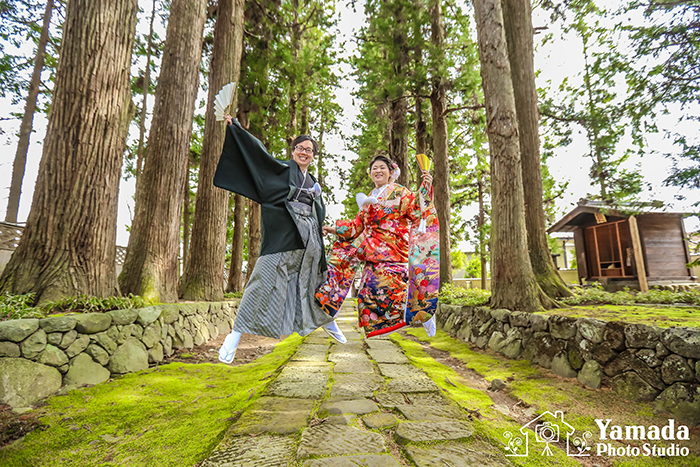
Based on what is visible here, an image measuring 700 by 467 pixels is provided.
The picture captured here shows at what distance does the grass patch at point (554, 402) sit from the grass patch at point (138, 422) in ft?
6.35

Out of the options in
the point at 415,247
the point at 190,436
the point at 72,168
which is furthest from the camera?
the point at 72,168

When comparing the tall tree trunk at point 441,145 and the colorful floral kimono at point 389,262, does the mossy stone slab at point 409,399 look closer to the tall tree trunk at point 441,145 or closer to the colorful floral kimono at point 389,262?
the colorful floral kimono at point 389,262

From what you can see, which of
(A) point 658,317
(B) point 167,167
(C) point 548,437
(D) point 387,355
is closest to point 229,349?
(C) point 548,437

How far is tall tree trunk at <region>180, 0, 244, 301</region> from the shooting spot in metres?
6.98

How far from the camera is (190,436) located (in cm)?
239

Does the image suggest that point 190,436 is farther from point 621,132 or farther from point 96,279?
point 621,132

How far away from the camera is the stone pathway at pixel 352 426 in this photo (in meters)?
1.91

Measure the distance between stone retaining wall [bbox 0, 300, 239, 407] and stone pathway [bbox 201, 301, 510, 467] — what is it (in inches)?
66.1

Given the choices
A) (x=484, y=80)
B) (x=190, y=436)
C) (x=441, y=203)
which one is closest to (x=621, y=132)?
(x=484, y=80)

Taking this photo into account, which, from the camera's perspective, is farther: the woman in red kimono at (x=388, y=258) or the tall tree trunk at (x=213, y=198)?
the tall tree trunk at (x=213, y=198)

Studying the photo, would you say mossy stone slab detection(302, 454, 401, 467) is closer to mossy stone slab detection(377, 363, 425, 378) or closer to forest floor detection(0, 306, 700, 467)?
forest floor detection(0, 306, 700, 467)

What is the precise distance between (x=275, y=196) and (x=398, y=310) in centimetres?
151

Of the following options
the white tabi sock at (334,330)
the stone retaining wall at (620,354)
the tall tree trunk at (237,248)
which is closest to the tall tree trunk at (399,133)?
the tall tree trunk at (237,248)

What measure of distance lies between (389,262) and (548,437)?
5.88 ft
